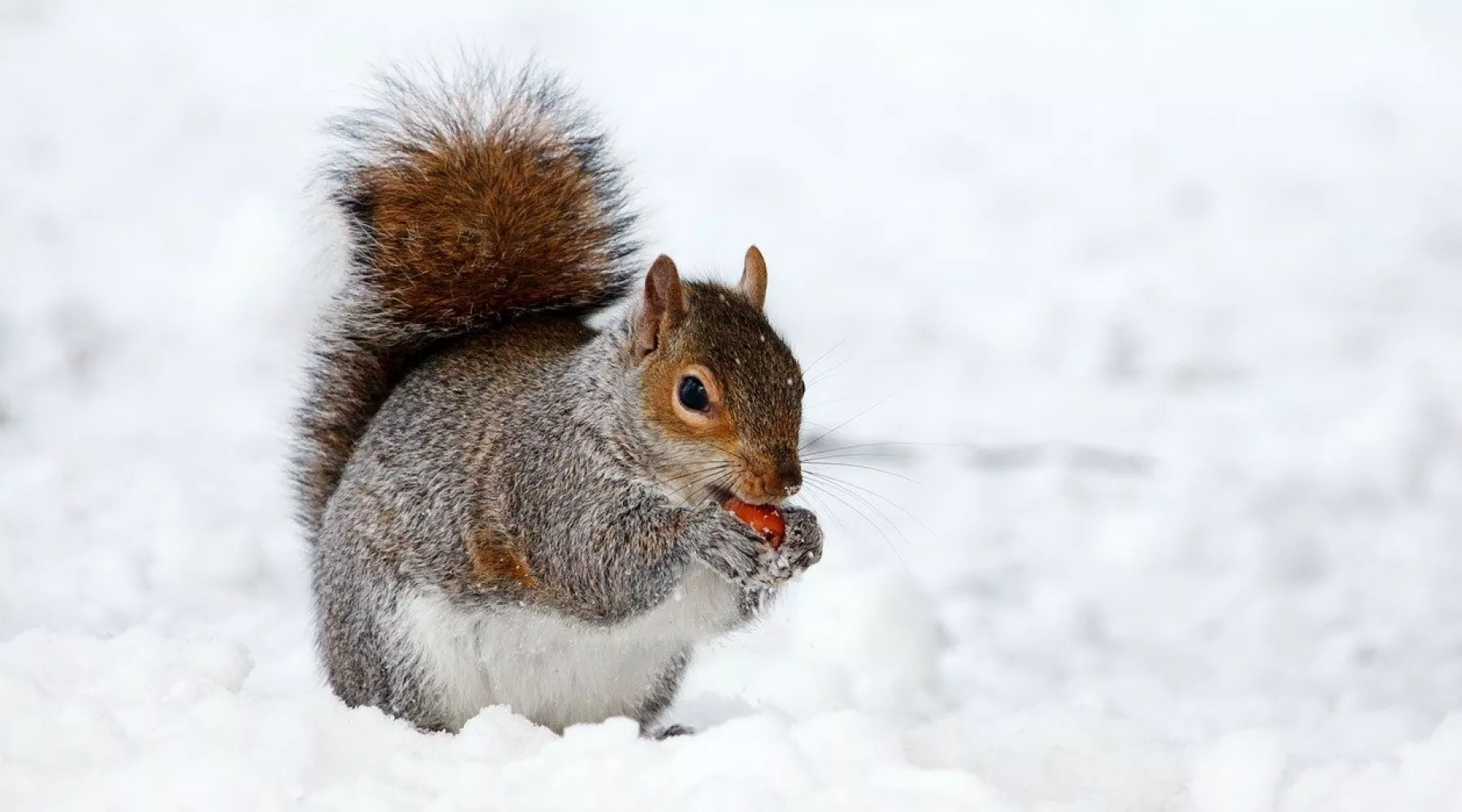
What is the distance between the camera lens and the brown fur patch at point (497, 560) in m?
2.34

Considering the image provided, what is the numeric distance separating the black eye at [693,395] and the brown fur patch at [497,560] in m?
0.34

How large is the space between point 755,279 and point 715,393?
1.14 feet

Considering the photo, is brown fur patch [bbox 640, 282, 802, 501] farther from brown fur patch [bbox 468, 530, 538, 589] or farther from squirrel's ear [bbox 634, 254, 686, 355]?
brown fur patch [bbox 468, 530, 538, 589]

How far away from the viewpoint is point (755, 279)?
2.45 meters

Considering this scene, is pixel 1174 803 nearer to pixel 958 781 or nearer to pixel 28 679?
pixel 958 781

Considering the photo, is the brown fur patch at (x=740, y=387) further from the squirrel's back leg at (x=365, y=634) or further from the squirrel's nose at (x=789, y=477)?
the squirrel's back leg at (x=365, y=634)

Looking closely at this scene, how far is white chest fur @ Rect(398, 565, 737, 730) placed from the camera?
2.31 metres

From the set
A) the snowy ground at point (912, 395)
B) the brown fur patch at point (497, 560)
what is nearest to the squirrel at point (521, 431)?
the brown fur patch at point (497, 560)

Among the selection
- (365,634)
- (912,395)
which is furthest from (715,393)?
(912,395)

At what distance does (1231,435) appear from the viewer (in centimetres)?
393

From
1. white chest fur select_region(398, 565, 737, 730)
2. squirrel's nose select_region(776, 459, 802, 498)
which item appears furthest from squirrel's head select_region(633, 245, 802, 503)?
white chest fur select_region(398, 565, 737, 730)

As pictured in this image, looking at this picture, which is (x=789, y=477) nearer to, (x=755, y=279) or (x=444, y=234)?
(x=755, y=279)

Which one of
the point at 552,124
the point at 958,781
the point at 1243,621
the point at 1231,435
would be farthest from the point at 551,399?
the point at 1231,435

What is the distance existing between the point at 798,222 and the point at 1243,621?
187 cm
